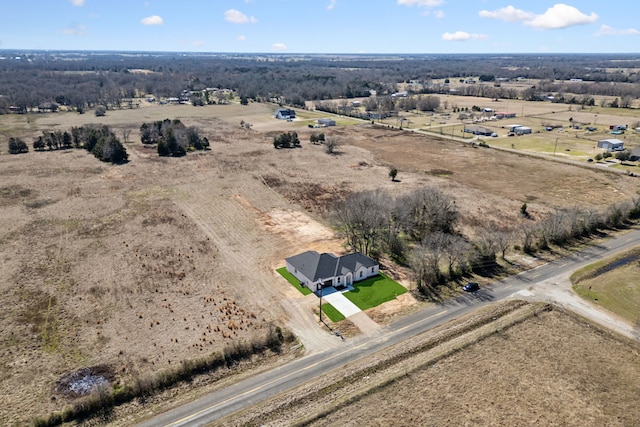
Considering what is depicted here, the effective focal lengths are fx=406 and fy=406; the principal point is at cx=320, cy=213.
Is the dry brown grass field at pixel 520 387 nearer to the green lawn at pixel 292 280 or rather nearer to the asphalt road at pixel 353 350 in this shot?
the asphalt road at pixel 353 350

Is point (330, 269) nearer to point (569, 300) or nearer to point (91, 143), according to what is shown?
point (569, 300)

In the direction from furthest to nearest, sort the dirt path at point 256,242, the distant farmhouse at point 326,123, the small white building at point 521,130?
the distant farmhouse at point 326,123, the small white building at point 521,130, the dirt path at point 256,242

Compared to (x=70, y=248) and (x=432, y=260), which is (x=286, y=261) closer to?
(x=432, y=260)

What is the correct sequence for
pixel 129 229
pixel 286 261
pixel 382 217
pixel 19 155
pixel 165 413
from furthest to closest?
pixel 19 155 < pixel 129 229 < pixel 382 217 < pixel 286 261 < pixel 165 413

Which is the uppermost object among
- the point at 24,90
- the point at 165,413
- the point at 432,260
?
the point at 24,90

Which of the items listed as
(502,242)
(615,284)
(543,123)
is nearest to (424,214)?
(502,242)

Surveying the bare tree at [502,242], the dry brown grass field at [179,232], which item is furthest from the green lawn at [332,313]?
the bare tree at [502,242]

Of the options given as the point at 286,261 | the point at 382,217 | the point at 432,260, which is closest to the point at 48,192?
the point at 286,261
